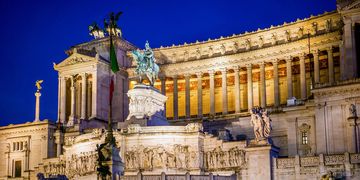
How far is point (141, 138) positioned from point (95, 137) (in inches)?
214

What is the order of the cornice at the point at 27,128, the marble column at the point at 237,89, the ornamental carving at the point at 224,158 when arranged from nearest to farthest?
the ornamental carving at the point at 224,158 → the cornice at the point at 27,128 → the marble column at the point at 237,89

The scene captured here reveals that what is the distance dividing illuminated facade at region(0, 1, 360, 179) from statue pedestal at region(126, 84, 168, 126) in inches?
196

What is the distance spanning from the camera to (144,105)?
67.4 m

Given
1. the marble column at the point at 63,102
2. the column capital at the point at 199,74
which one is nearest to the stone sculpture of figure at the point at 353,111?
the column capital at the point at 199,74

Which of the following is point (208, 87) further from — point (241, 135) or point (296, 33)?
point (241, 135)

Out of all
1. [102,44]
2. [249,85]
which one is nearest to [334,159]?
[249,85]

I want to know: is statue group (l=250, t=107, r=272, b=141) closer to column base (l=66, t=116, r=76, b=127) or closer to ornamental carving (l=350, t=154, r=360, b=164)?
ornamental carving (l=350, t=154, r=360, b=164)

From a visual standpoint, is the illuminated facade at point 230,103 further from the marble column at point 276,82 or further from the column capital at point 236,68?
the column capital at point 236,68

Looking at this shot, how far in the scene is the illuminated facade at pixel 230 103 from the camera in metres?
58.0

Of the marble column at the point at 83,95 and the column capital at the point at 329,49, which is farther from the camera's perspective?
the marble column at the point at 83,95

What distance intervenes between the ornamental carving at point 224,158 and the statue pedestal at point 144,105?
986cm

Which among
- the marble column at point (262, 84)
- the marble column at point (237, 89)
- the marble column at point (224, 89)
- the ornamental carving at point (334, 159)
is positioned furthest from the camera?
the marble column at point (224, 89)

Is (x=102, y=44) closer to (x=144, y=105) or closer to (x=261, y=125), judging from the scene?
(x=144, y=105)

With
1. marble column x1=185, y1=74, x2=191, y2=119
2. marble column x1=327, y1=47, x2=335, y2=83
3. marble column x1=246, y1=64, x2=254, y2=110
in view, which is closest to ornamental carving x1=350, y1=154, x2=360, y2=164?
marble column x1=327, y1=47, x2=335, y2=83
